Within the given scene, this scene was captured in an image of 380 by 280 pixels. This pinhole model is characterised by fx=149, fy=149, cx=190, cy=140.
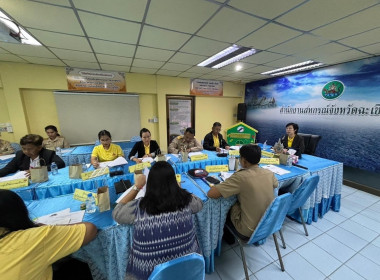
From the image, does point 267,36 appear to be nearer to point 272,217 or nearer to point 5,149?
point 272,217

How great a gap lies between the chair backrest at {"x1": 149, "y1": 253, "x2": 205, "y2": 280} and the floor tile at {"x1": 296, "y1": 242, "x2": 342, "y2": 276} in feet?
5.52

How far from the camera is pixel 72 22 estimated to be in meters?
1.82

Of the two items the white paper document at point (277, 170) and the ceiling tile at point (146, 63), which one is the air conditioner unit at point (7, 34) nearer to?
the ceiling tile at point (146, 63)

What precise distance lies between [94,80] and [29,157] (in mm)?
2748

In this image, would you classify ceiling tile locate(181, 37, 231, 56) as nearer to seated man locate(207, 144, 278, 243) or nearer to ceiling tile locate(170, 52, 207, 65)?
ceiling tile locate(170, 52, 207, 65)

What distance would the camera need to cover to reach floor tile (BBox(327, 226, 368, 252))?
187 centimetres

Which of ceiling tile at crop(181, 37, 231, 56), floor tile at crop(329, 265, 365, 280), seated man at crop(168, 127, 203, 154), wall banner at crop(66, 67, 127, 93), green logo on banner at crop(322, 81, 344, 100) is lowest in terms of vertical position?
floor tile at crop(329, 265, 365, 280)

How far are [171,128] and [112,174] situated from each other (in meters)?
3.60

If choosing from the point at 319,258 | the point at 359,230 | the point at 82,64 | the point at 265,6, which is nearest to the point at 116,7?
the point at 265,6

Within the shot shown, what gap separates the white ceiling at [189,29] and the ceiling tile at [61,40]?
12mm

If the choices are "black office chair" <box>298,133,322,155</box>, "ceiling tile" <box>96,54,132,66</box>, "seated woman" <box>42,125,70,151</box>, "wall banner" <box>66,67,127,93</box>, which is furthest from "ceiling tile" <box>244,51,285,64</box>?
"seated woman" <box>42,125,70,151</box>

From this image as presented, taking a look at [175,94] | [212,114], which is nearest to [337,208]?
[212,114]

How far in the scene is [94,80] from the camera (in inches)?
154

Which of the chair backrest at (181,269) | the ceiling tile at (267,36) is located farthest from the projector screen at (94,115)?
the chair backrest at (181,269)
